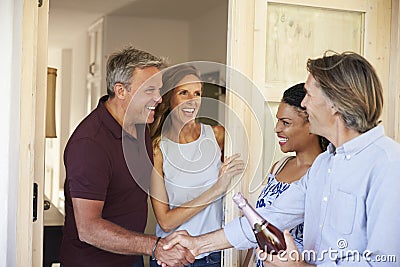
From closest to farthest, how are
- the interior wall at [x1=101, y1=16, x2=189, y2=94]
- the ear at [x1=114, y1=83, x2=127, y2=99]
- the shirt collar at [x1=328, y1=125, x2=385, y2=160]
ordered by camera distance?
the shirt collar at [x1=328, y1=125, x2=385, y2=160], the ear at [x1=114, y1=83, x2=127, y2=99], the interior wall at [x1=101, y1=16, x2=189, y2=94]

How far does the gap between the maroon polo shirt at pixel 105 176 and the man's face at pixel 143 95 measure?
0.09 meters

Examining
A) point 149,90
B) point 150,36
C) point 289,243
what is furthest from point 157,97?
point 150,36

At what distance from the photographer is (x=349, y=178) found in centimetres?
181

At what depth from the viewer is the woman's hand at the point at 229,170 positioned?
2.52 meters

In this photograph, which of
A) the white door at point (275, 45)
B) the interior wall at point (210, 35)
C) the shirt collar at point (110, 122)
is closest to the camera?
the white door at point (275, 45)

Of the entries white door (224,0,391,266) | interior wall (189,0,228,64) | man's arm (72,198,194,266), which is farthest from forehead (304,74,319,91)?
interior wall (189,0,228,64)

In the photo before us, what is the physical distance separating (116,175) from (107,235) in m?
0.27

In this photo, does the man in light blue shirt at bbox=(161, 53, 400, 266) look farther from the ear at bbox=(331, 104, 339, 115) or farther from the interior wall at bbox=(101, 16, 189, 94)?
the interior wall at bbox=(101, 16, 189, 94)

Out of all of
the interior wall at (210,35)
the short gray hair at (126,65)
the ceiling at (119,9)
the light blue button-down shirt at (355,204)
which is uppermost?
the ceiling at (119,9)

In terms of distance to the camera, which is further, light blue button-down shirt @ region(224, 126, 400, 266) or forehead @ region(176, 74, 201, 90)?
forehead @ region(176, 74, 201, 90)

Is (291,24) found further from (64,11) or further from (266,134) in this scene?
(64,11)

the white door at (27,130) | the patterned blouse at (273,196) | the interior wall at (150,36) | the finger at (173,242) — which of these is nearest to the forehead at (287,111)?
the patterned blouse at (273,196)

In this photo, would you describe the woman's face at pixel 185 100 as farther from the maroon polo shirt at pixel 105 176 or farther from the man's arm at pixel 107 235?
the man's arm at pixel 107 235

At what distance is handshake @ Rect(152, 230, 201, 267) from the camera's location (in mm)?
2283
